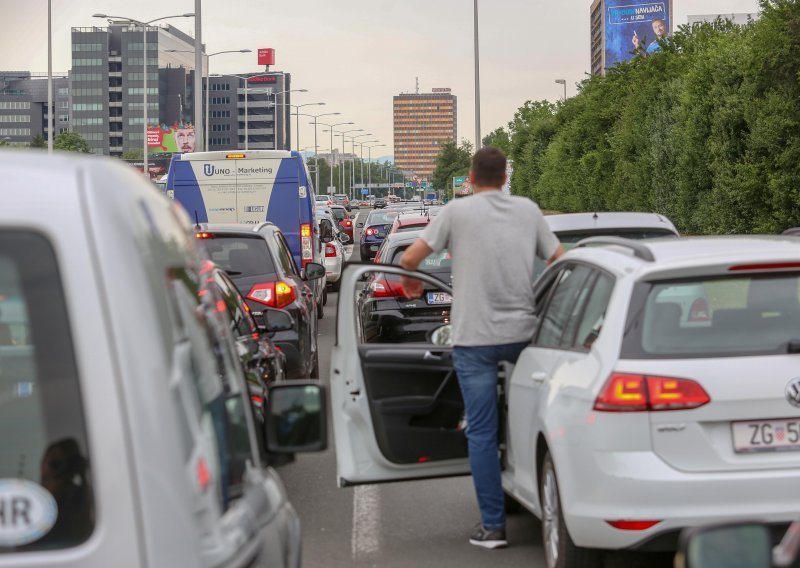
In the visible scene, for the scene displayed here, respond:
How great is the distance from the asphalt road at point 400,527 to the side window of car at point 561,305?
1.09 m

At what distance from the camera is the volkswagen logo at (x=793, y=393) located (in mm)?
5352

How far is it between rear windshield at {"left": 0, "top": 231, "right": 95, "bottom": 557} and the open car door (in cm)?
427

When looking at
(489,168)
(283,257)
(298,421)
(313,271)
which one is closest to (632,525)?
(298,421)

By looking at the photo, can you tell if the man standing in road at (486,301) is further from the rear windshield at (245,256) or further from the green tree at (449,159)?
the green tree at (449,159)

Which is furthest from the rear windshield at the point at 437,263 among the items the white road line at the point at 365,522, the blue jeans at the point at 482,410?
the blue jeans at the point at 482,410

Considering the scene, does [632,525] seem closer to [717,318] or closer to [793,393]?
[793,393]

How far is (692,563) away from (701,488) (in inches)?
126

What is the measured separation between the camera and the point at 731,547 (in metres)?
2.12

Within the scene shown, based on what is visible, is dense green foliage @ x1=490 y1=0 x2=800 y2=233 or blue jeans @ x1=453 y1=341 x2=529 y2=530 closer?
blue jeans @ x1=453 y1=341 x2=529 y2=530

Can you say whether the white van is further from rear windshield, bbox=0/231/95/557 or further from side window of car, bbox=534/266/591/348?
side window of car, bbox=534/266/591/348

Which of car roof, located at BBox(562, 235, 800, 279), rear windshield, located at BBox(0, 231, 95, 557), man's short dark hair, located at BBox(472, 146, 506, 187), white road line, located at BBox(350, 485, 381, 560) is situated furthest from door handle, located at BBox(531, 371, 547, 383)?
rear windshield, located at BBox(0, 231, 95, 557)

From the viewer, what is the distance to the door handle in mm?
6110

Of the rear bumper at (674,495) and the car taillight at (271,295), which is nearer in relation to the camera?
the rear bumper at (674,495)

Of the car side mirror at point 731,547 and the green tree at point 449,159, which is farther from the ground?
the green tree at point 449,159
